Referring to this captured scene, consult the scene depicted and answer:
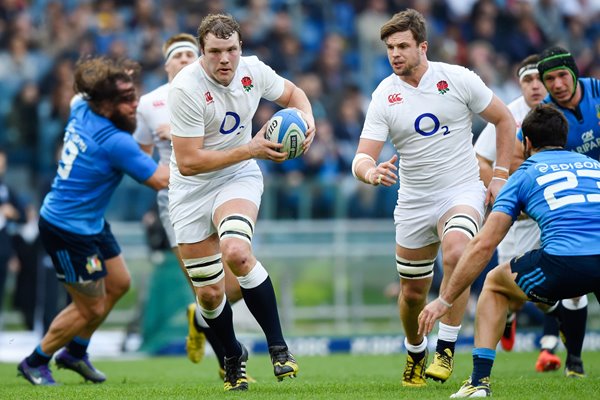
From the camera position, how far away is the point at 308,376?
998cm

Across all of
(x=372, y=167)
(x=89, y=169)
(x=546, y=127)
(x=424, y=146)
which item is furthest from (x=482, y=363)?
(x=89, y=169)

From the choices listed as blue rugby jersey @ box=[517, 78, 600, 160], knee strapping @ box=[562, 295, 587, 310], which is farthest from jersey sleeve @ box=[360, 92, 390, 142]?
knee strapping @ box=[562, 295, 587, 310]

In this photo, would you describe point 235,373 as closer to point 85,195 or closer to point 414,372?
point 414,372

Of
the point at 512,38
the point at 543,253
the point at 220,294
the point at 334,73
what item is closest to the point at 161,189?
the point at 220,294

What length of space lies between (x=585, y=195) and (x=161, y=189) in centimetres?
403

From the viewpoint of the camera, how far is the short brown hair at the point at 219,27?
7625mm

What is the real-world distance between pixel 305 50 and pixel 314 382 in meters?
11.7

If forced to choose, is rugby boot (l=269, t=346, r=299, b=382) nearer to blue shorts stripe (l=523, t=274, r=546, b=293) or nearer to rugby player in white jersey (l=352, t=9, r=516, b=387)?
rugby player in white jersey (l=352, t=9, r=516, b=387)

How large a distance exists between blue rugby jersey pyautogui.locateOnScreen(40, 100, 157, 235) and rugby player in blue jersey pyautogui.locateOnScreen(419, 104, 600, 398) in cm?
344

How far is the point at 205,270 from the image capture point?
313 inches

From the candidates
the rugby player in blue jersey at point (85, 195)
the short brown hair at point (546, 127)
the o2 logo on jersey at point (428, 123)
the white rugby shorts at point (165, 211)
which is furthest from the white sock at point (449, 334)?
the white rugby shorts at point (165, 211)

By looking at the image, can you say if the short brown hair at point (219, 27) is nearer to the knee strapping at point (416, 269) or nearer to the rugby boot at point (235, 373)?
the knee strapping at point (416, 269)

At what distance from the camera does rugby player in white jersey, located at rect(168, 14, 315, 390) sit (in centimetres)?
756

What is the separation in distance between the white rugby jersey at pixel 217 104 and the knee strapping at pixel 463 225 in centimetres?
162
